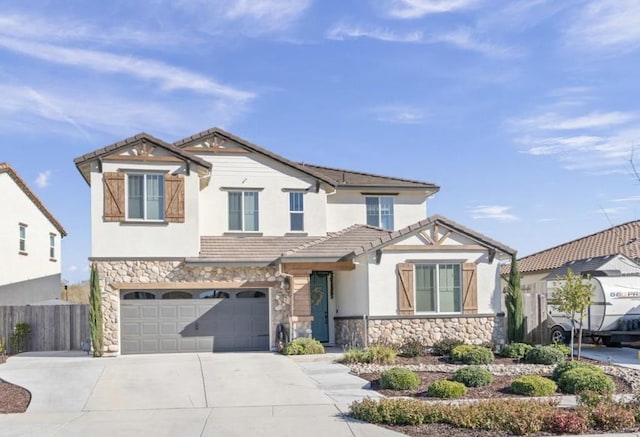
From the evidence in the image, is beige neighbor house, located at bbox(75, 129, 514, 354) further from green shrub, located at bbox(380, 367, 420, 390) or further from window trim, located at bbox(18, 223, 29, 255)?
window trim, located at bbox(18, 223, 29, 255)

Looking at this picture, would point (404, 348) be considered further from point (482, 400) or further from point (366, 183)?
point (366, 183)

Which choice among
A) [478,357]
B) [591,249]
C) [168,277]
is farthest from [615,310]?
[168,277]

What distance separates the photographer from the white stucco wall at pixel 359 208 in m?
26.2

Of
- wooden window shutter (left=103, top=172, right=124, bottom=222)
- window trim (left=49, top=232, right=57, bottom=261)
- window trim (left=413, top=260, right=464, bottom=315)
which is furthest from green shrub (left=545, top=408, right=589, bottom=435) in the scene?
window trim (left=49, top=232, right=57, bottom=261)

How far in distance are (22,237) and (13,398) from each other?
51.5 feet

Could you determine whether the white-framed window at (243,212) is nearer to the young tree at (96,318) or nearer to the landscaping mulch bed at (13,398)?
the young tree at (96,318)

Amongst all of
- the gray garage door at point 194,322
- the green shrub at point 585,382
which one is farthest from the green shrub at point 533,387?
the gray garage door at point 194,322

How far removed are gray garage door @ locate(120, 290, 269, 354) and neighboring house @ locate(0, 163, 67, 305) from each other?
744 centimetres

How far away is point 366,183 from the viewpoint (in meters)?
26.5

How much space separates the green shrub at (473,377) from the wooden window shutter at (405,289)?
567cm

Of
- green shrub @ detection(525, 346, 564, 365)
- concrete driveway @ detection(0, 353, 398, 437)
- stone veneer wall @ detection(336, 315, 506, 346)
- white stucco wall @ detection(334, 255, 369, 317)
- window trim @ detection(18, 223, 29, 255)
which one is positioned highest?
window trim @ detection(18, 223, 29, 255)

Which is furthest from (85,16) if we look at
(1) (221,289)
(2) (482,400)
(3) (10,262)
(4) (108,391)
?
(3) (10,262)

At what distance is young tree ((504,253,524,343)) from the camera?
21.3 m

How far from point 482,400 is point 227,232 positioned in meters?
12.6
